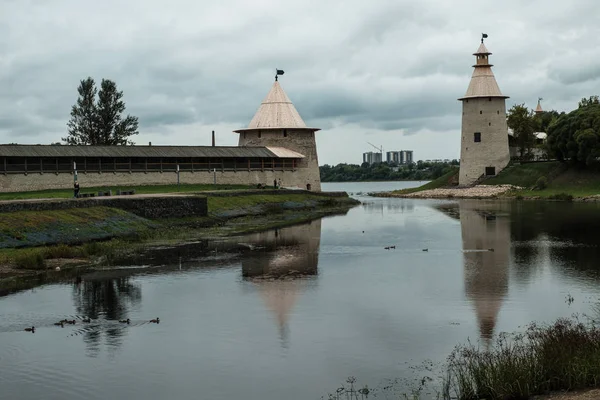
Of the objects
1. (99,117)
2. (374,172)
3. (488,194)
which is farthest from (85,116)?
(374,172)

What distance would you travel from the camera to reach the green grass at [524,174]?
2660 inches

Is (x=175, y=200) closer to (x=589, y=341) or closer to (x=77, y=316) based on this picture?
(x=77, y=316)

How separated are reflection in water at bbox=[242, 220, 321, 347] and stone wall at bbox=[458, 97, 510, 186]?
38.4m

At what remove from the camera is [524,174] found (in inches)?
2729

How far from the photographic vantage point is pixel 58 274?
22609 millimetres

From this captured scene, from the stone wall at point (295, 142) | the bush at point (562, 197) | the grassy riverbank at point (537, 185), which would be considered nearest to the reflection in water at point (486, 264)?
the bush at point (562, 197)

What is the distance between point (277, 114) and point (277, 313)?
48.6 metres

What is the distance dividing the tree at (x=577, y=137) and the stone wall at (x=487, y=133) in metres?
4.54

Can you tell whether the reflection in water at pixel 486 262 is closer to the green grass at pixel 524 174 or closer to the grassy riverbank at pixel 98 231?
the grassy riverbank at pixel 98 231

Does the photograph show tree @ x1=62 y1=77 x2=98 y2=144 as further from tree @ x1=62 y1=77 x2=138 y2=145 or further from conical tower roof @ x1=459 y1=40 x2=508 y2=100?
conical tower roof @ x1=459 y1=40 x2=508 y2=100

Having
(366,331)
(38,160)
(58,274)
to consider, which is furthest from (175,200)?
(366,331)

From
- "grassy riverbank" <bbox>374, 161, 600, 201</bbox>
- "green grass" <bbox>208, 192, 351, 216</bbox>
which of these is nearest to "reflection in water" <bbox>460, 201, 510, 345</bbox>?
"green grass" <bbox>208, 192, 351, 216</bbox>

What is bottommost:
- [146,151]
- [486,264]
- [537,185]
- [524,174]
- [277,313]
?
[277,313]

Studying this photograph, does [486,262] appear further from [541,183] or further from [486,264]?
[541,183]
